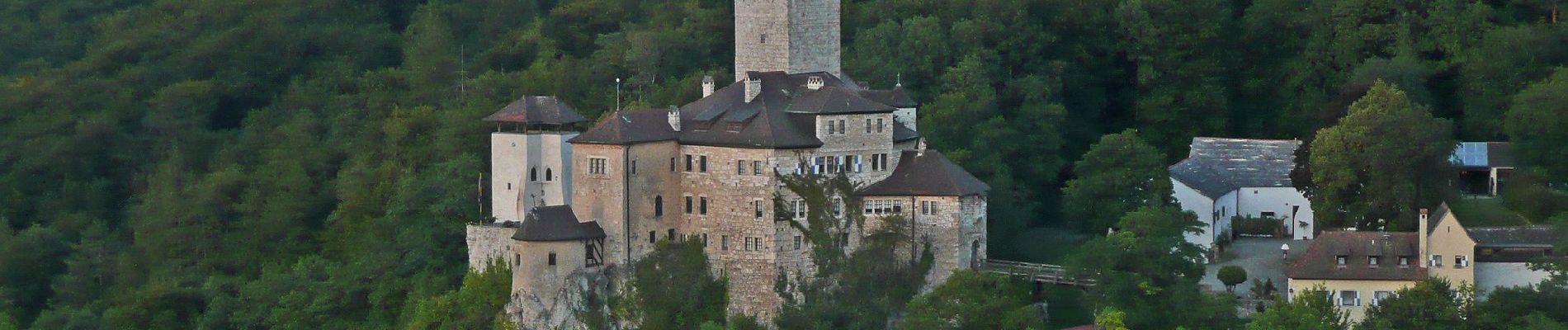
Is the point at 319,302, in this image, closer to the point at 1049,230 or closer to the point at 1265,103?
the point at 1049,230

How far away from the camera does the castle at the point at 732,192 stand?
7906 centimetres

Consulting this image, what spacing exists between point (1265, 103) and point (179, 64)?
136 ft

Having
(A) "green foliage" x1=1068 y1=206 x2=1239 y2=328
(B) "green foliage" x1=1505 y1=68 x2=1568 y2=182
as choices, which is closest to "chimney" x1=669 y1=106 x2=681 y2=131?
(A) "green foliage" x1=1068 y1=206 x2=1239 y2=328

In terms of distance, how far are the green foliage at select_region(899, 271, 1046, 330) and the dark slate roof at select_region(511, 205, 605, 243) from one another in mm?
8209

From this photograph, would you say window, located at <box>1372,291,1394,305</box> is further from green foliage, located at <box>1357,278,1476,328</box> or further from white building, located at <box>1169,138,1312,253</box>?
white building, located at <box>1169,138,1312,253</box>

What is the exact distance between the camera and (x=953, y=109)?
90.8 meters

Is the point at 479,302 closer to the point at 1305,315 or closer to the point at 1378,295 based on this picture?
the point at 1305,315

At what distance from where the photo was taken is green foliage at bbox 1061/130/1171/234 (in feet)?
285

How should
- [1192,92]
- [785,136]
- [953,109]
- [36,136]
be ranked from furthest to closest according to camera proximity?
1. [36,136]
2. [1192,92]
3. [953,109]
4. [785,136]

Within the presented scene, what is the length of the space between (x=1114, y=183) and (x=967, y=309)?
11.4 metres

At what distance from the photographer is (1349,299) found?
78750mm

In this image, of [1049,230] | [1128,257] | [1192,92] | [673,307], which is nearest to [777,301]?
[673,307]

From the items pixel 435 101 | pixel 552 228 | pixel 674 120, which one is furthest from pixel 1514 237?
pixel 435 101

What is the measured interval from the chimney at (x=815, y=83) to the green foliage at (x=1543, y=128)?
1946cm
